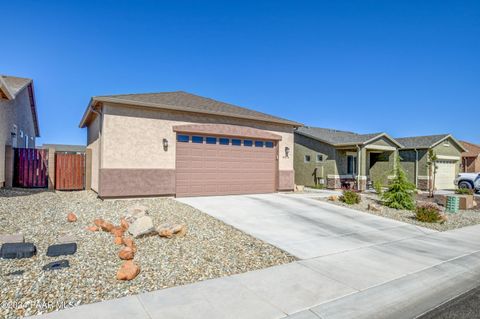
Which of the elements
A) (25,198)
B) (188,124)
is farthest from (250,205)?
(25,198)

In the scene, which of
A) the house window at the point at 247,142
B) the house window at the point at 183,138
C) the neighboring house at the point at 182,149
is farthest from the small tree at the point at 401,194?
the house window at the point at 183,138

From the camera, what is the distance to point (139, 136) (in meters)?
11.2

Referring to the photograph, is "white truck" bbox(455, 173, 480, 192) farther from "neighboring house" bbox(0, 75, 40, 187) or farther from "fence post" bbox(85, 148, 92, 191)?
"neighboring house" bbox(0, 75, 40, 187)

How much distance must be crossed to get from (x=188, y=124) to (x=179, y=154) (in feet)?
4.66

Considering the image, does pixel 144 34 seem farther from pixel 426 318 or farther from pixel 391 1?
pixel 426 318

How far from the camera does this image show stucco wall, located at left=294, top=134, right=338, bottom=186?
20.1 metres

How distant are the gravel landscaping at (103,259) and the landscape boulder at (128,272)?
0.25 feet

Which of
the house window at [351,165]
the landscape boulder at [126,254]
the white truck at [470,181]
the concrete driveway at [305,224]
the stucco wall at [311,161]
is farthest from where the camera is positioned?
the house window at [351,165]

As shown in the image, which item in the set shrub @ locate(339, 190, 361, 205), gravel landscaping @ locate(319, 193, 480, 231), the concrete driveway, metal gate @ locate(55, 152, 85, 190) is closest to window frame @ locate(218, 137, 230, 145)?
the concrete driveway

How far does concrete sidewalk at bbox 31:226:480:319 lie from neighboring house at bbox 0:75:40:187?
1161 centimetres

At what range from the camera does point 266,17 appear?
46.3ft

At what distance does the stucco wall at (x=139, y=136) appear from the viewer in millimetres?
10648

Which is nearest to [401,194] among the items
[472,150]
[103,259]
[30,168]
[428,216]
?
[428,216]

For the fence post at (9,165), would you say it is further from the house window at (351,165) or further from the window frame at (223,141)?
the house window at (351,165)
